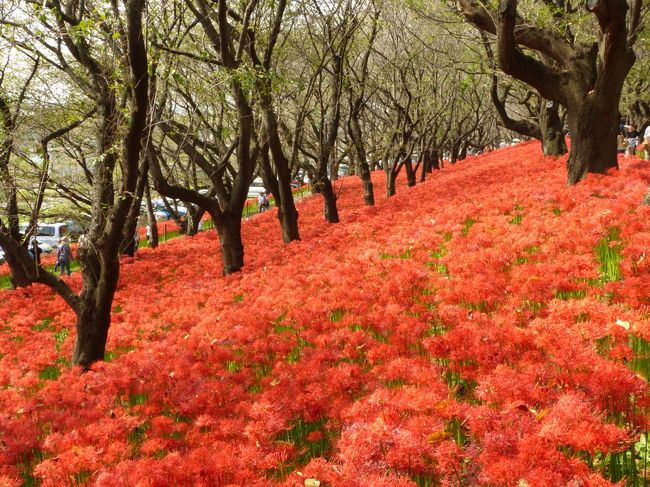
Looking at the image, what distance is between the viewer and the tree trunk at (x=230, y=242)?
13211 mm

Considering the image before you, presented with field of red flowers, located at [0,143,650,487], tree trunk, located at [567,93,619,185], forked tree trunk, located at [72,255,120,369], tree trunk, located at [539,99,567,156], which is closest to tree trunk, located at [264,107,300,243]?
field of red flowers, located at [0,143,650,487]

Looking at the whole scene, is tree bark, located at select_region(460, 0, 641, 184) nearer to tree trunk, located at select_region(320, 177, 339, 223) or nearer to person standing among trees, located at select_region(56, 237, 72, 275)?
tree trunk, located at select_region(320, 177, 339, 223)

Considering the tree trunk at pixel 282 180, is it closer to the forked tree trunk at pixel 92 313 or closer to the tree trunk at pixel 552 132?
the forked tree trunk at pixel 92 313

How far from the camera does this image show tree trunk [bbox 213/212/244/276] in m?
13.2

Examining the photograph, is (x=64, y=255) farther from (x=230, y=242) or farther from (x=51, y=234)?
(x=51, y=234)

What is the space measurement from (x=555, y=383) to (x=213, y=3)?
12053 millimetres

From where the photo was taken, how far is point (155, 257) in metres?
18.1

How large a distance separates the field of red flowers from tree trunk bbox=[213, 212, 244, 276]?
370cm

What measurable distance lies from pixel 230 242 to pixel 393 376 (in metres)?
9.66

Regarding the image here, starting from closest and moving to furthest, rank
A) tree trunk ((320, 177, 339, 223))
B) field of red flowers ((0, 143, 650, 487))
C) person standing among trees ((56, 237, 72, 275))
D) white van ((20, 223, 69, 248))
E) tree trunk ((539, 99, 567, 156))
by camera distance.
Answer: field of red flowers ((0, 143, 650, 487)) → tree trunk ((320, 177, 339, 223)) → tree trunk ((539, 99, 567, 156)) → person standing among trees ((56, 237, 72, 275)) → white van ((20, 223, 69, 248))

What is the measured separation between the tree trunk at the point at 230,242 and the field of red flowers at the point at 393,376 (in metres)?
3.70

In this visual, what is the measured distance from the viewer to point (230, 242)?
1321 centimetres

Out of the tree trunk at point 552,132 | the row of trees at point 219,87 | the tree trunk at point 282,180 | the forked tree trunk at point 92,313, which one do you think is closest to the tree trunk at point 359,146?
the row of trees at point 219,87

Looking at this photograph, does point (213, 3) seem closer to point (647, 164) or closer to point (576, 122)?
point (576, 122)
